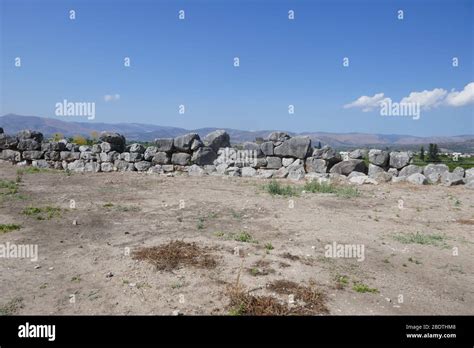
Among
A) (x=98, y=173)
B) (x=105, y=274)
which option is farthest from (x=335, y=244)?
(x=98, y=173)

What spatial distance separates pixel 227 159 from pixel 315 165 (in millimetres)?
5084

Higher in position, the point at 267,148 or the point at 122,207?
the point at 267,148

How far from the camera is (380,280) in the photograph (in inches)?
254

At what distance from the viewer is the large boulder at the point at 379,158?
60.7 feet

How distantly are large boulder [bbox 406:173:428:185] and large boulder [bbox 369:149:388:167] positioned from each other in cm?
164

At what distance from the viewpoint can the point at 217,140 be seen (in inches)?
862

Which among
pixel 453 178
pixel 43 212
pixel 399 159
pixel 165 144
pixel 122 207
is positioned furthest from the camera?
pixel 165 144

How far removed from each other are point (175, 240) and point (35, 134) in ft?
66.3

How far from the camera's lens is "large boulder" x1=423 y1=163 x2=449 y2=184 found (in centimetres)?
1722

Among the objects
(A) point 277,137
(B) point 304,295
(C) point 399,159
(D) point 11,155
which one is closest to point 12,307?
(B) point 304,295

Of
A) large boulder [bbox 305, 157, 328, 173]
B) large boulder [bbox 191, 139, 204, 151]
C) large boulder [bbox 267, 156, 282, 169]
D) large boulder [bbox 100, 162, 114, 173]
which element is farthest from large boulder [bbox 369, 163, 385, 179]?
large boulder [bbox 100, 162, 114, 173]

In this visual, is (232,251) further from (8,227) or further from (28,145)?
(28,145)

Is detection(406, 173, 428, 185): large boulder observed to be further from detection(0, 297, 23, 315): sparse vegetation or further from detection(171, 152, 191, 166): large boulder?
detection(0, 297, 23, 315): sparse vegetation
